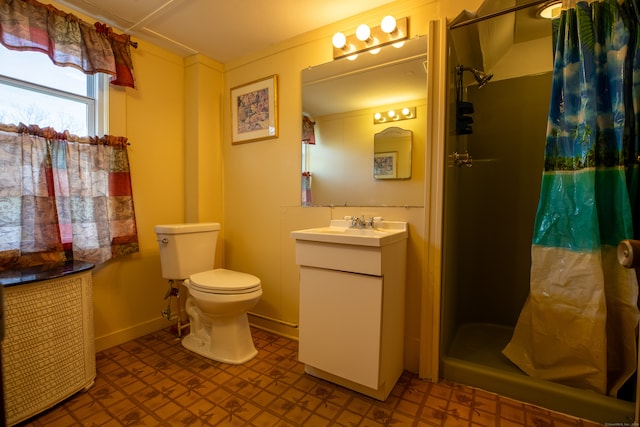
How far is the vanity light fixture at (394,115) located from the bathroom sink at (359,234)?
61cm

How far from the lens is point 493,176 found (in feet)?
7.54

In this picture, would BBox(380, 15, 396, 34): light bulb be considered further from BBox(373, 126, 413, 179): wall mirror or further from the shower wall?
the shower wall

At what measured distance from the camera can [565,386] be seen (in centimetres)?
144

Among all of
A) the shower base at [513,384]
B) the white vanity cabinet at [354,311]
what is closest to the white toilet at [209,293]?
the white vanity cabinet at [354,311]

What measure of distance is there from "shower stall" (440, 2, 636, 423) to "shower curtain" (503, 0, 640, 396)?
45 centimetres

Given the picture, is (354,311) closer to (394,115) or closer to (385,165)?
(385,165)

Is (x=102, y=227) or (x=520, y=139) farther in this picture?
(x=520, y=139)

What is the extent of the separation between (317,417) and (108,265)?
1657 mm

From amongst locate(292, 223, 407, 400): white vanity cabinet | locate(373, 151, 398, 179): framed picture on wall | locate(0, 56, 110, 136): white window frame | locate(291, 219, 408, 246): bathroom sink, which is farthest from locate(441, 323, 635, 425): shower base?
locate(0, 56, 110, 136): white window frame

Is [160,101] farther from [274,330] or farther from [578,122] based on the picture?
[578,122]

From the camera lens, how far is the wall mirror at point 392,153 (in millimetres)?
1775

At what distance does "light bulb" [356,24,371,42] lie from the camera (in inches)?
70.2

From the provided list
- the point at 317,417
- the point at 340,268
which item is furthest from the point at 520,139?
the point at 317,417

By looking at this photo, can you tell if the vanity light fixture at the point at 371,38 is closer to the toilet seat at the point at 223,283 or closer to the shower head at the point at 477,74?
the shower head at the point at 477,74
